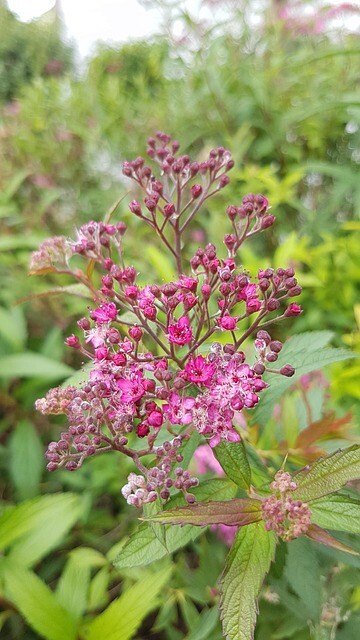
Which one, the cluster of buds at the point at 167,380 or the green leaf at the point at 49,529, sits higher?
the cluster of buds at the point at 167,380

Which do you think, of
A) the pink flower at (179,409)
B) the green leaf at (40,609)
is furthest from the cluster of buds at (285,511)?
the green leaf at (40,609)

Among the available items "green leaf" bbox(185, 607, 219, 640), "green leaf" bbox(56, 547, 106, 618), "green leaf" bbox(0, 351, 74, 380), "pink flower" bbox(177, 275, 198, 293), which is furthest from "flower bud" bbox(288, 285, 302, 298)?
"green leaf" bbox(0, 351, 74, 380)

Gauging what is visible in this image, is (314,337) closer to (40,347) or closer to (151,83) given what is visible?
(40,347)

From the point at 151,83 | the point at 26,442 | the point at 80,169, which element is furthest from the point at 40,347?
the point at 151,83

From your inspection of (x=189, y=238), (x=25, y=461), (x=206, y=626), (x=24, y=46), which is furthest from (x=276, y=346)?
(x=24, y=46)

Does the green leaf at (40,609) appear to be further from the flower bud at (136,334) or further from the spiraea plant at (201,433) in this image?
the flower bud at (136,334)

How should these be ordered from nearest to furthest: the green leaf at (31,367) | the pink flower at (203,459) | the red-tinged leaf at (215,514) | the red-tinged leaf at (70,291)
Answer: the red-tinged leaf at (215,514) → the red-tinged leaf at (70,291) → the pink flower at (203,459) → the green leaf at (31,367)
